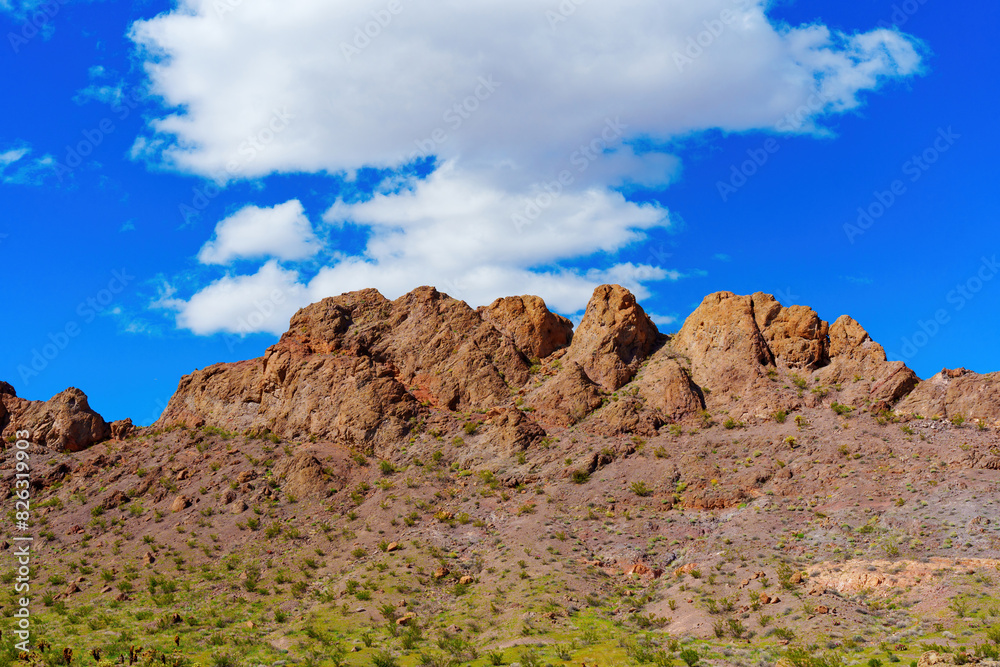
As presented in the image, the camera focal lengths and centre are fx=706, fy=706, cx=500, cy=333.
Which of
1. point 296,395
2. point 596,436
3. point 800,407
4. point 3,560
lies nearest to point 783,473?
point 800,407

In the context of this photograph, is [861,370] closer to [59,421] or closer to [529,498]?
[529,498]

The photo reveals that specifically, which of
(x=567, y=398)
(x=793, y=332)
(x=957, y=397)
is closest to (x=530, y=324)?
(x=567, y=398)

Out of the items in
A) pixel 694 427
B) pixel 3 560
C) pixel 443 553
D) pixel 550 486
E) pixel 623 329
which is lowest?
pixel 3 560

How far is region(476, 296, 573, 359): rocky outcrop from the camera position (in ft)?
185

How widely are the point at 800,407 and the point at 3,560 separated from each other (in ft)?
161

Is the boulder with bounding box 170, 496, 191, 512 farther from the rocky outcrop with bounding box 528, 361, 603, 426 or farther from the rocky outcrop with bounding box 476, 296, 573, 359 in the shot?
the rocky outcrop with bounding box 476, 296, 573, 359

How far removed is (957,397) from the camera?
41.5 m

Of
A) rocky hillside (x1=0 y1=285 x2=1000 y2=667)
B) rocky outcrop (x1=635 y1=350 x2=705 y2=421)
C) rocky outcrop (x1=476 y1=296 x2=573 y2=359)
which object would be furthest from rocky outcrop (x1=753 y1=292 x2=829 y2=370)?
rocky outcrop (x1=476 y1=296 x2=573 y2=359)

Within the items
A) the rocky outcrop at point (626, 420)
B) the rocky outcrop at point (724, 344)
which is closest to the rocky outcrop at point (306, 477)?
the rocky outcrop at point (626, 420)

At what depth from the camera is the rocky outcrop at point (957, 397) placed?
4034 centimetres

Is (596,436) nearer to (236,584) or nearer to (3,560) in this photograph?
(236,584)

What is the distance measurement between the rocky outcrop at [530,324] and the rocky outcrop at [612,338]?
1.93 m

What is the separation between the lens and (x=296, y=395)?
53.3 m

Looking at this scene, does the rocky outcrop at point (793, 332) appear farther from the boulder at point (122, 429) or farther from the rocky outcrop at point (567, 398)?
the boulder at point (122, 429)
